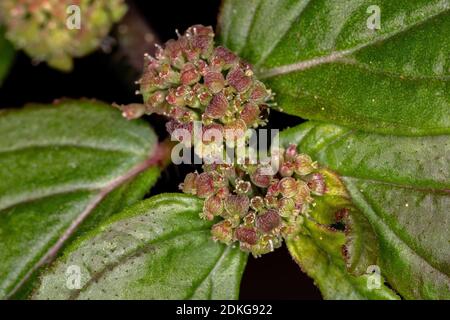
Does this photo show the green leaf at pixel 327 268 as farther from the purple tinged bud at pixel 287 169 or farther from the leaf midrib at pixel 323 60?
the leaf midrib at pixel 323 60

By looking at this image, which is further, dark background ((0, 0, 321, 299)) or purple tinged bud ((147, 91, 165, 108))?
dark background ((0, 0, 321, 299))

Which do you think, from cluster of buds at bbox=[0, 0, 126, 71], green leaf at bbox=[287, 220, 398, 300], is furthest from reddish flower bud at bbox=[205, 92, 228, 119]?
cluster of buds at bbox=[0, 0, 126, 71]

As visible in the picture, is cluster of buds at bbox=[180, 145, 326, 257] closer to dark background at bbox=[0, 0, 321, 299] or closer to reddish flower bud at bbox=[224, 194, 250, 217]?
reddish flower bud at bbox=[224, 194, 250, 217]

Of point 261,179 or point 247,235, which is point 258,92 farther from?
point 247,235

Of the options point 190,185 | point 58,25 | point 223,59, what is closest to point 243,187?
point 190,185

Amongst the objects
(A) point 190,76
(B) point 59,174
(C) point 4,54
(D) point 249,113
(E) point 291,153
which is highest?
(C) point 4,54

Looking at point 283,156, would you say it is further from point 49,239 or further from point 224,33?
point 49,239

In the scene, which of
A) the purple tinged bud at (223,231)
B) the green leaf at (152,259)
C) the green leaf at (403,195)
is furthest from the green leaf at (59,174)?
the green leaf at (403,195)
